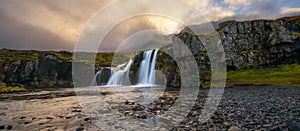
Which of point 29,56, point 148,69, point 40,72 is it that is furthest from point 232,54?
point 29,56

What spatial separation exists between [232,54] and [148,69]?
2360cm

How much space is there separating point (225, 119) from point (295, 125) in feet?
8.40

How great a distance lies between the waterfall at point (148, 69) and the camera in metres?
40.7

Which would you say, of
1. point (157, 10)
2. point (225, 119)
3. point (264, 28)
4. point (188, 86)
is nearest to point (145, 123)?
point (225, 119)

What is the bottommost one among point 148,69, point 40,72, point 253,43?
point 148,69

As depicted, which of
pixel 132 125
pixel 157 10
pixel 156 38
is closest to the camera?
pixel 132 125

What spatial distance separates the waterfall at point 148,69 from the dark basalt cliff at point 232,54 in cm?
204

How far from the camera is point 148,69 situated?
138ft

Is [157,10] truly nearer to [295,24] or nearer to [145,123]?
[145,123]

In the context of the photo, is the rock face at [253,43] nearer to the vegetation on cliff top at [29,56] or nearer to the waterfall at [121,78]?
the waterfall at [121,78]

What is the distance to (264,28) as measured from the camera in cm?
5050

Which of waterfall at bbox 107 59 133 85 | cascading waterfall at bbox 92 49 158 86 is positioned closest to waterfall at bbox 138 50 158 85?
cascading waterfall at bbox 92 49 158 86

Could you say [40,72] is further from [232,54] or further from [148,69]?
[232,54]

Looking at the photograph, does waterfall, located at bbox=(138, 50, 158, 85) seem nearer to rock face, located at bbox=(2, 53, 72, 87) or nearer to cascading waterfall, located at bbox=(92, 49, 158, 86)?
cascading waterfall, located at bbox=(92, 49, 158, 86)
